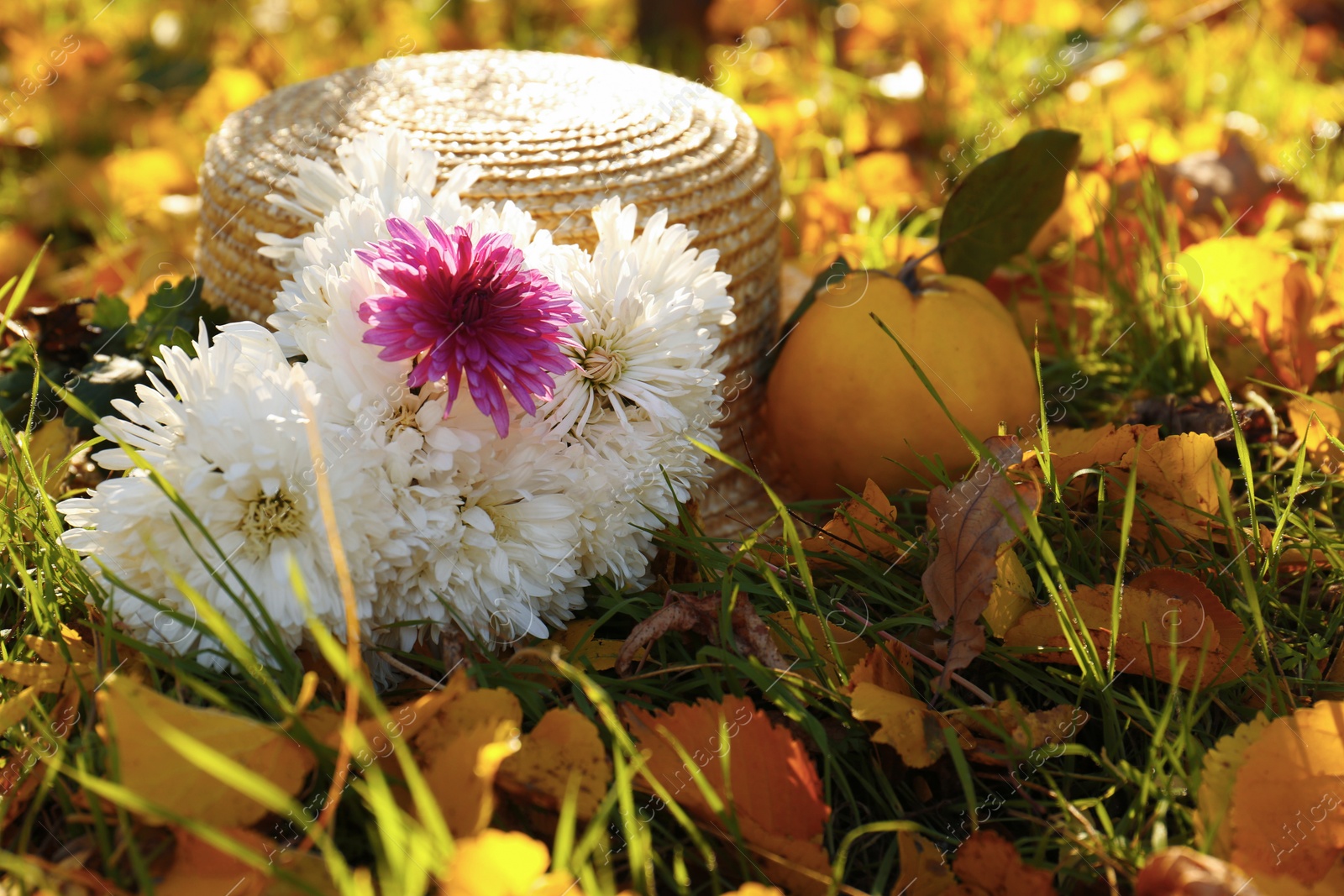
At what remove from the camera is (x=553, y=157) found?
115cm

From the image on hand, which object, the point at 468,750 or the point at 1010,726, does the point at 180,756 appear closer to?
the point at 468,750

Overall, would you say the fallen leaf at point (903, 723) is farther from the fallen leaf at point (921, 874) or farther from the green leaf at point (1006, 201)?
the green leaf at point (1006, 201)

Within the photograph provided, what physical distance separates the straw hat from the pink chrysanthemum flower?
32 centimetres

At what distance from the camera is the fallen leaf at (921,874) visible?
72 cm

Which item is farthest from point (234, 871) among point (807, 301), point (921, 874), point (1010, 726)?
point (807, 301)

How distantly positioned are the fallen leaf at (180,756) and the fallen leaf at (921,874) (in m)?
0.41

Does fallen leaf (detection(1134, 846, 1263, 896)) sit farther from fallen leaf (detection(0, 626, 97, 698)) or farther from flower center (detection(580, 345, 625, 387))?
fallen leaf (detection(0, 626, 97, 698))

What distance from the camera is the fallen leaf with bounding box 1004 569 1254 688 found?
0.84 m

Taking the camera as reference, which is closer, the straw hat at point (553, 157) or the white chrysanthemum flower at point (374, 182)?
the white chrysanthemum flower at point (374, 182)

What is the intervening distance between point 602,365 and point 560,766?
332mm

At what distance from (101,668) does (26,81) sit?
1.87 metres

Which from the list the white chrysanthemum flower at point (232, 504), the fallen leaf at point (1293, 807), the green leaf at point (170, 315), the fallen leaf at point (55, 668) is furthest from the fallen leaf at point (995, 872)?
the green leaf at point (170, 315)

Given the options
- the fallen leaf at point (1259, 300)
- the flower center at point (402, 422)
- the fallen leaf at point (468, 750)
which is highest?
the flower center at point (402, 422)

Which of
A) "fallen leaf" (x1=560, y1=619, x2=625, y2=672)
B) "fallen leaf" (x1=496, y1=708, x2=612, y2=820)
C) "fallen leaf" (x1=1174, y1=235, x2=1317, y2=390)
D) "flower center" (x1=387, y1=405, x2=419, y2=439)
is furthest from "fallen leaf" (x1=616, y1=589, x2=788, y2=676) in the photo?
"fallen leaf" (x1=1174, y1=235, x2=1317, y2=390)
